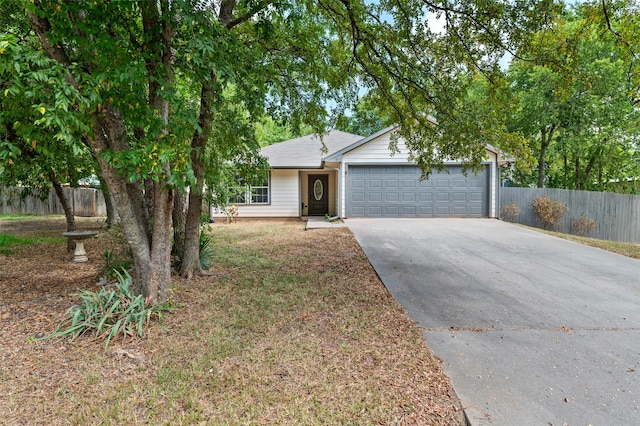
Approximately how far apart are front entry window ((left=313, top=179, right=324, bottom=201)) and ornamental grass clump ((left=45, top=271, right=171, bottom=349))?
12.5 meters

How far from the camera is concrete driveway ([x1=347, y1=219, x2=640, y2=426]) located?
8.66 ft

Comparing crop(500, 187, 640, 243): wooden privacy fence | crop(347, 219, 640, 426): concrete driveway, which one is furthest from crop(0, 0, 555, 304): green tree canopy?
crop(500, 187, 640, 243): wooden privacy fence

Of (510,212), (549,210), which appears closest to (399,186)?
(510,212)

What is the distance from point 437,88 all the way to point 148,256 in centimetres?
563

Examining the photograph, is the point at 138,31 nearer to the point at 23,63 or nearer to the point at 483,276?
the point at 23,63

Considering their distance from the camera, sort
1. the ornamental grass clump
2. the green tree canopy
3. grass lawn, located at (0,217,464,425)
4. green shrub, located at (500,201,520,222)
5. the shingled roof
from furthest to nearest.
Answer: the shingled roof, green shrub, located at (500,201,520,222), the ornamental grass clump, the green tree canopy, grass lawn, located at (0,217,464,425)

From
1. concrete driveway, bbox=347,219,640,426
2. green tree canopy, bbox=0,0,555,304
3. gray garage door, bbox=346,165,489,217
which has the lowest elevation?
concrete driveway, bbox=347,219,640,426

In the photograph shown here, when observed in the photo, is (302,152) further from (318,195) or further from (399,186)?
(399,186)

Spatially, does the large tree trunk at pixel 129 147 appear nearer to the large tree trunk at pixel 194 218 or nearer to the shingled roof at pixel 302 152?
the large tree trunk at pixel 194 218

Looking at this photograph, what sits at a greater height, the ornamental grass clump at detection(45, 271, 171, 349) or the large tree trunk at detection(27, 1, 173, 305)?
the large tree trunk at detection(27, 1, 173, 305)

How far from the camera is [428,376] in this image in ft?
9.64

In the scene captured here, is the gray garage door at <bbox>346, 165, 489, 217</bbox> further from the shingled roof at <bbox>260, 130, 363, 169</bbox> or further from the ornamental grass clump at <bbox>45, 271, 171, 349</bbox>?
the ornamental grass clump at <bbox>45, 271, 171, 349</bbox>

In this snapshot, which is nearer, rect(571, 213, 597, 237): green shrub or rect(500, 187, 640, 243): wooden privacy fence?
rect(500, 187, 640, 243): wooden privacy fence

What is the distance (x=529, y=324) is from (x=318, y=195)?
1276 cm
